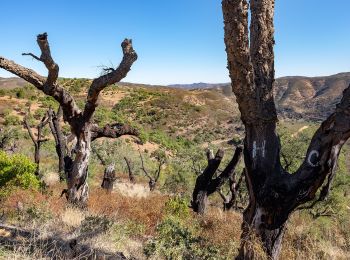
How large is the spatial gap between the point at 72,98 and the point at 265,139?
5404 millimetres

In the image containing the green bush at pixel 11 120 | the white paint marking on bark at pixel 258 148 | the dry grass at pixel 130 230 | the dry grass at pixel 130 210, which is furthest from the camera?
the green bush at pixel 11 120

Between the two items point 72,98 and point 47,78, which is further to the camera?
point 72,98

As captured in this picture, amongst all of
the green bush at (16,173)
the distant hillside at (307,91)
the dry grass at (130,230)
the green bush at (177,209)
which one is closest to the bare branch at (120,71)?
the dry grass at (130,230)

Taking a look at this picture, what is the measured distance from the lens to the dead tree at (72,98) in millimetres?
8531

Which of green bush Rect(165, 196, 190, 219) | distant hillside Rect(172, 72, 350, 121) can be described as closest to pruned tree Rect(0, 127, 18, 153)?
green bush Rect(165, 196, 190, 219)

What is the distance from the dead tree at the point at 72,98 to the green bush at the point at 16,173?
3.83ft

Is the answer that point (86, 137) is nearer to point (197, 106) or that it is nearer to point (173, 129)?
point (173, 129)

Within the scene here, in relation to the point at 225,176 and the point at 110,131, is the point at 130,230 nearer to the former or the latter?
the point at 110,131

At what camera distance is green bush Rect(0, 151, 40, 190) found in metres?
9.99

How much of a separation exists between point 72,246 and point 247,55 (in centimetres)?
363

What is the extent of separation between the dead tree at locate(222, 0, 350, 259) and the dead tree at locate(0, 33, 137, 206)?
3564mm

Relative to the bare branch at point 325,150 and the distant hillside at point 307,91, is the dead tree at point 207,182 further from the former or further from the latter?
the distant hillside at point 307,91

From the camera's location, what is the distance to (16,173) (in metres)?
10.3

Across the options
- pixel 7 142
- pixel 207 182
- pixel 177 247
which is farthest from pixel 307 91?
pixel 177 247
